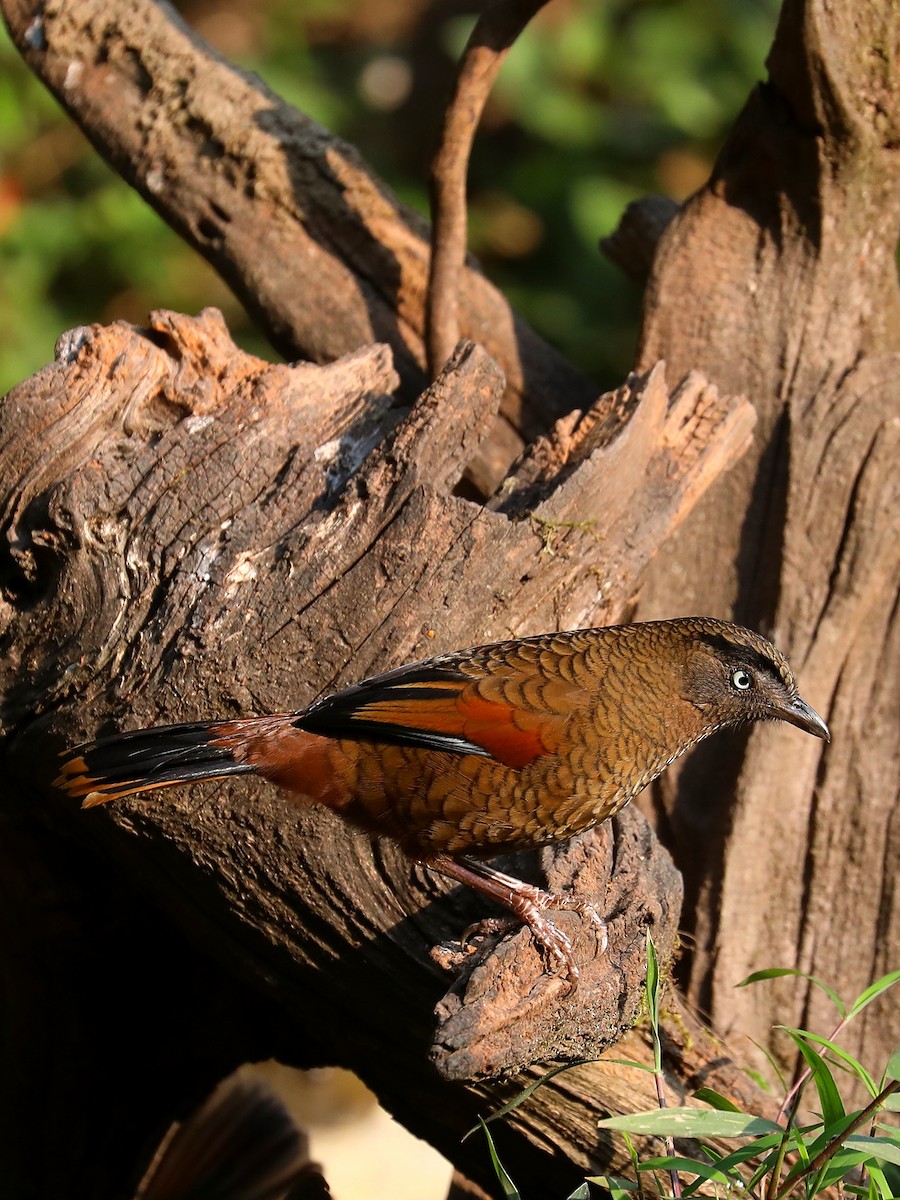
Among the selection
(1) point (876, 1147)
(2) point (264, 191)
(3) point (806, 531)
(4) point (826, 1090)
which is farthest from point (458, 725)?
(2) point (264, 191)

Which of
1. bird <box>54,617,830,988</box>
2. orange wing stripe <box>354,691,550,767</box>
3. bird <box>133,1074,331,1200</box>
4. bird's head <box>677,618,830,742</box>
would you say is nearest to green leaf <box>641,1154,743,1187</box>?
bird <box>54,617,830,988</box>

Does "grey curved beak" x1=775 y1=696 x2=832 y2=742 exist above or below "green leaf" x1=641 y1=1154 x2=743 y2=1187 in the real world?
above

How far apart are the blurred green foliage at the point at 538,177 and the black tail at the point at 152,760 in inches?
183

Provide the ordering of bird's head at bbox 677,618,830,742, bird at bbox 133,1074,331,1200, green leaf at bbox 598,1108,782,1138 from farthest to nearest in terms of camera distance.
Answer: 1. bird at bbox 133,1074,331,1200
2. bird's head at bbox 677,618,830,742
3. green leaf at bbox 598,1108,782,1138

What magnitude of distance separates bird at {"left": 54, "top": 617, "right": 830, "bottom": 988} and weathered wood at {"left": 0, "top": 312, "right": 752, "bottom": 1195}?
104mm

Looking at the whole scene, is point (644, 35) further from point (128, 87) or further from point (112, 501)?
point (112, 501)

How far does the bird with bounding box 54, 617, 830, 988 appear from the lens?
2.60 meters

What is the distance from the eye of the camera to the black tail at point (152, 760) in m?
2.57

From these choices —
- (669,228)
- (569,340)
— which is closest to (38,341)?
(569,340)

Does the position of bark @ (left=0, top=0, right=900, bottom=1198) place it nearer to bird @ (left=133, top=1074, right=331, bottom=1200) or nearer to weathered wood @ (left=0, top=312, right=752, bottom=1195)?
weathered wood @ (left=0, top=312, right=752, bottom=1195)

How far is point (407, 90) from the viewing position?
857 centimetres

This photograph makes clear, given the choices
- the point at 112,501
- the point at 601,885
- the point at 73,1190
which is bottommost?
the point at 73,1190

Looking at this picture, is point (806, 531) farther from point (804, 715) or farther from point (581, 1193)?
point (581, 1193)

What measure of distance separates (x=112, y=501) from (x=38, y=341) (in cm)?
444
